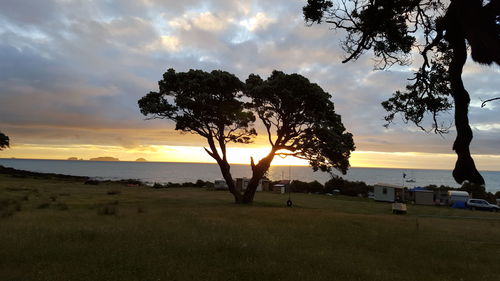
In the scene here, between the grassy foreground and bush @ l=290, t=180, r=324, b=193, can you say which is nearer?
the grassy foreground

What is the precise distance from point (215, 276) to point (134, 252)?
3.51m

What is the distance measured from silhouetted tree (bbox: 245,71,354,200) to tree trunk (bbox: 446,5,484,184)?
86.9ft

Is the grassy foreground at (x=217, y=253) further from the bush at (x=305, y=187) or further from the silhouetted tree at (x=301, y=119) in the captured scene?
the bush at (x=305, y=187)

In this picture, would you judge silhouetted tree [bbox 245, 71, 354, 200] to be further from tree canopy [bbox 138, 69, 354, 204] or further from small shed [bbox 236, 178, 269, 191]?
small shed [bbox 236, 178, 269, 191]

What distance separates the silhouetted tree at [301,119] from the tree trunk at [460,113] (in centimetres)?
2649

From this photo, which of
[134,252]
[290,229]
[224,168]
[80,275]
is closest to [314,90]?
[224,168]

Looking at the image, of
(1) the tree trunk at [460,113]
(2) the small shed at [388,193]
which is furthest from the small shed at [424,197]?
(1) the tree trunk at [460,113]

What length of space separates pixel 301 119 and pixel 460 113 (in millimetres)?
29624

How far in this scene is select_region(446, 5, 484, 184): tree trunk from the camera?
6145 millimetres

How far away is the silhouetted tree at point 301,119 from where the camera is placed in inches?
1342

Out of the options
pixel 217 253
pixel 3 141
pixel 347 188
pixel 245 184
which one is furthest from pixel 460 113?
pixel 3 141

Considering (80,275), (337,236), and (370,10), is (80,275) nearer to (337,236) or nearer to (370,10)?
(370,10)

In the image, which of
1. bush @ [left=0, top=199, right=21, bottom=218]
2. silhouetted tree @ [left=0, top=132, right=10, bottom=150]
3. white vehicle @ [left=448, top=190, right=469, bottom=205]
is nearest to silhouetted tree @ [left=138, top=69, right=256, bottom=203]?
bush @ [left=0, top=199, right=21, bottom=218]

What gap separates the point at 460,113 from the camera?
6.45 m
